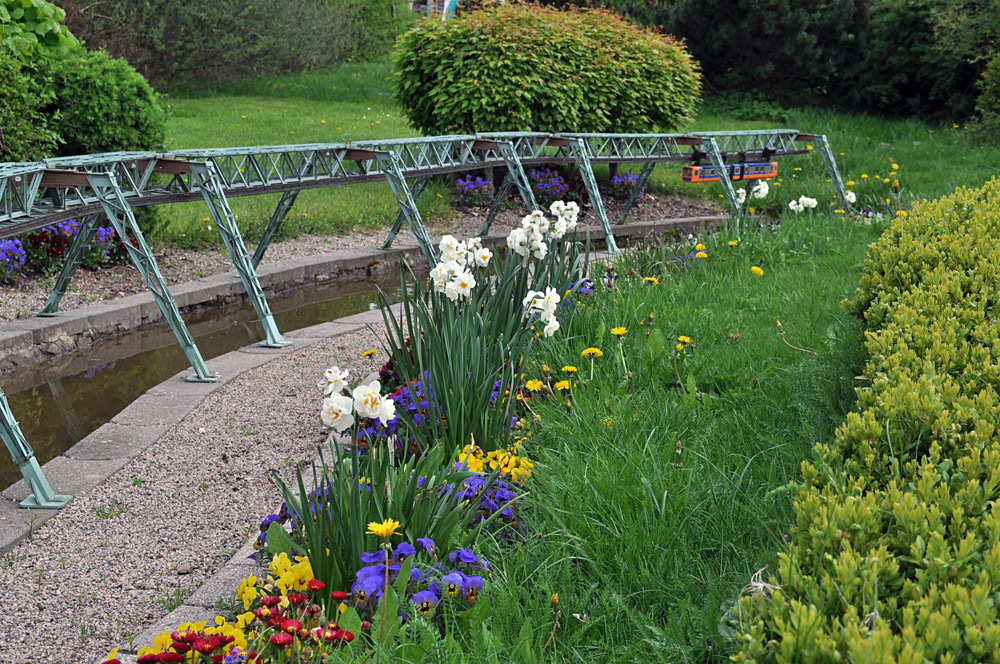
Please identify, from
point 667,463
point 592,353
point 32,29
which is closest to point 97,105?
point 32,29

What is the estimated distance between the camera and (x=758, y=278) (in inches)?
208

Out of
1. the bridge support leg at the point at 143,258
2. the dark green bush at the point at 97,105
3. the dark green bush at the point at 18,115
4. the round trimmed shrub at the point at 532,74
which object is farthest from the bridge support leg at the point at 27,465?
the round trimmed shrub at the point at 532,74

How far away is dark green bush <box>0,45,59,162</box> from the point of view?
20.8 feet

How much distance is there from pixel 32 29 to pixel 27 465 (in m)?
5.45

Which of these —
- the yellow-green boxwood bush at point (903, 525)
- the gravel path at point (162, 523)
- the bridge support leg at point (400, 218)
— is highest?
the yellow-green boxwood bush at point (903, 525)

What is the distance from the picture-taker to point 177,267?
720cm

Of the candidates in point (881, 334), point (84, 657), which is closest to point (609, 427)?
point (881, 334)

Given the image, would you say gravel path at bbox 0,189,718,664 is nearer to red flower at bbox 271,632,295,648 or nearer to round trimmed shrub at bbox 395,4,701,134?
red flower at bbox 271,632,295,648

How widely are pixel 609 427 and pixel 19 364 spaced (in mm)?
4037

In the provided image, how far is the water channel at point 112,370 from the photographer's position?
→ 4.57 metres

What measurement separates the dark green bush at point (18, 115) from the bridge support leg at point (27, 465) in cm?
378

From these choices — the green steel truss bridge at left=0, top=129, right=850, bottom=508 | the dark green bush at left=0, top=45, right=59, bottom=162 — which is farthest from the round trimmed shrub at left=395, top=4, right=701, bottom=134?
the dark green bush at left=0, top=45, right=59, bottom=162

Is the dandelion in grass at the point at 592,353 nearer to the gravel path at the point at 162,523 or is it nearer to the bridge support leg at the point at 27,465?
the gravel path at the point at 162,523

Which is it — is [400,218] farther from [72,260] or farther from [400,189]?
[72,260]
